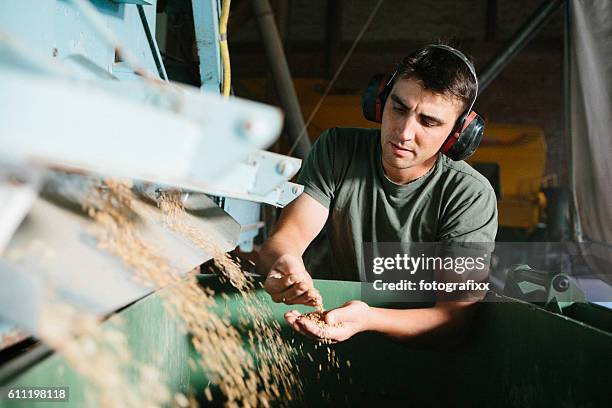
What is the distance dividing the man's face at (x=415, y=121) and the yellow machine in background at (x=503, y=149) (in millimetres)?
2677

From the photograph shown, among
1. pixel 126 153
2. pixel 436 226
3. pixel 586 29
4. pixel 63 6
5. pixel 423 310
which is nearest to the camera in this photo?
pixel 126 153

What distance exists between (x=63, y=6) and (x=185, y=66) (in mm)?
1683

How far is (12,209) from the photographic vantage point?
525mm

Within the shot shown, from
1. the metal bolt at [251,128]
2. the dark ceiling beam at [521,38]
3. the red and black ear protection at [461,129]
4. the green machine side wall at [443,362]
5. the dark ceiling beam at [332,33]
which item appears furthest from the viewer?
the dark ceiling beam at [332,33]

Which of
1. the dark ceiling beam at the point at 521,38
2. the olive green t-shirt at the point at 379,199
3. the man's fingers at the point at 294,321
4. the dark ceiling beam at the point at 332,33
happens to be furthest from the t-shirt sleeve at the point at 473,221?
the dark ceiling beam at the point at 332,33

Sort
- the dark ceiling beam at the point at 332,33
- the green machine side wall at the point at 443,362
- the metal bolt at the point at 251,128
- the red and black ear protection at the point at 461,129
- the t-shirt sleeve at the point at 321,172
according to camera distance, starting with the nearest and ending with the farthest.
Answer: the metal bolt at the point at 251,128 < the green machine side wall at the point at 443,362 < the red and black ear protection at the point at 461,129 < the t-shirt sleeve at the point at 321,172 < the dark ceiling beam at the point at 332,33

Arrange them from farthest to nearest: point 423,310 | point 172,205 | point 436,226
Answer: point 436,226 → point 423,310 → point 172,205

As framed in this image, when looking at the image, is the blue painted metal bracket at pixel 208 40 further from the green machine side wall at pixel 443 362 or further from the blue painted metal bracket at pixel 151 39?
the green machine side wall at pixel 443 362

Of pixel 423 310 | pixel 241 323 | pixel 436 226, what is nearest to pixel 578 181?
pixel 436 226

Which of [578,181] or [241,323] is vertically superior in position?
[578,181]

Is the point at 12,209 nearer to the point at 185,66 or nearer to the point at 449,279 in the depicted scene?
the point at 449,279

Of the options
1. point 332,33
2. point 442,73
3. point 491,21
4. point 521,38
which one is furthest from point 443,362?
point 491,21

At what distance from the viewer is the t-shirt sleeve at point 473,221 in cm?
153

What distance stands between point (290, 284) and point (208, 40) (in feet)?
3.28
